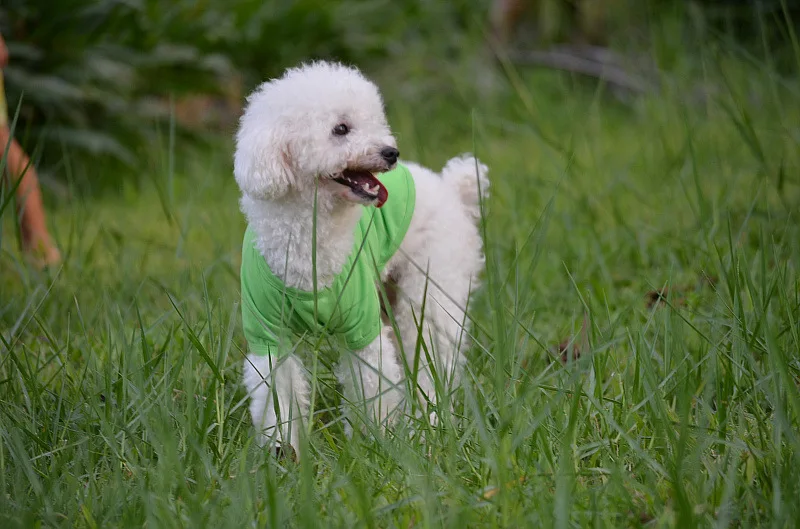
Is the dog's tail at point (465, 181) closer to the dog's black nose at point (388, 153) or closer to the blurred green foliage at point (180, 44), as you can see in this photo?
the dog's black nose at point (388, 153)

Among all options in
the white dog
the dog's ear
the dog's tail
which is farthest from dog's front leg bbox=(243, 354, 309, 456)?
the dog's tail

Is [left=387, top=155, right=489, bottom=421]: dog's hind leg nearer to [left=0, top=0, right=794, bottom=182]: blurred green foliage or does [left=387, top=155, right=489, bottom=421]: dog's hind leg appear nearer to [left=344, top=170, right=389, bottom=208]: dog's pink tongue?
[left=344, top=170, right=389, bottom=208]: dog's pink tongue

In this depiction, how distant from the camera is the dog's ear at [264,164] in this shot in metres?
2.69

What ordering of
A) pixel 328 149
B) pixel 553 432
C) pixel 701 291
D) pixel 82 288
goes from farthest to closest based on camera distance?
pixel 82 288, pixel 701 291, pixel 328 149, pixel 553 432

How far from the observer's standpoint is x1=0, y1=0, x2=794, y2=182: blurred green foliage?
22.5ft

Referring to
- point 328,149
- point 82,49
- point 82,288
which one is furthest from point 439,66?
point 328,149

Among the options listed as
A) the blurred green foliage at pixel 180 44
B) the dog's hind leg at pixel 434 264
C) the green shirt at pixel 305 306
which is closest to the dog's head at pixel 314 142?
the green shirt at pixel 305 306

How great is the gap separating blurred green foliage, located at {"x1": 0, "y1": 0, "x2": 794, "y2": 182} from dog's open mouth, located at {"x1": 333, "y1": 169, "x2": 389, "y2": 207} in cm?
350

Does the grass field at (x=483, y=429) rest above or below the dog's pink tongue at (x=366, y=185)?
below

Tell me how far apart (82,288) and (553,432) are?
232 cm

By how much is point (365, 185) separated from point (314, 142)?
0.73ft

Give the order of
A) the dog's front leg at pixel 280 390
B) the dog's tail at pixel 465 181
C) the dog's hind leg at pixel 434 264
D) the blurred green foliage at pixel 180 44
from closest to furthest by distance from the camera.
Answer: the dog's front leg at pixel 280 390 < the dog's hind leg at pixel 434 264 < the dog's tail at pixel 465 181 < the blurred green foliage at pixel 180 44

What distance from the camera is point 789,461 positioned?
6.72ft

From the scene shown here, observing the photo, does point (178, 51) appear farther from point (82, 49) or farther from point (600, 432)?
point (600, 432)
